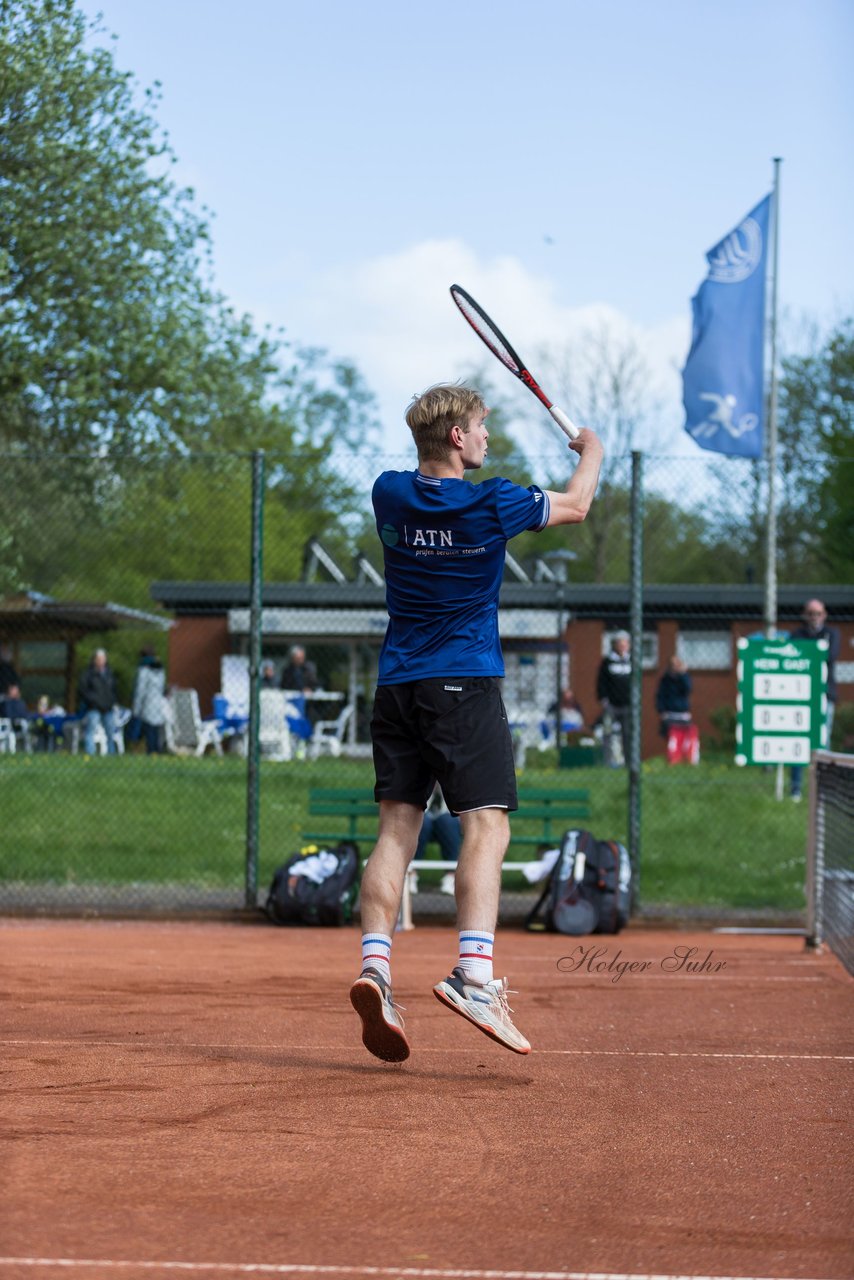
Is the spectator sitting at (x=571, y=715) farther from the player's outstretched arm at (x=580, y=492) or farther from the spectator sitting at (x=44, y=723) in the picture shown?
the player's outstretched arm at (x=580, y=492)

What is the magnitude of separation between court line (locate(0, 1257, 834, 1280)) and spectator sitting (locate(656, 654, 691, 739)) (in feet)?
45.6

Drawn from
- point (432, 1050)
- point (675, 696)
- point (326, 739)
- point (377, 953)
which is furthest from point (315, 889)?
point (675, 696)

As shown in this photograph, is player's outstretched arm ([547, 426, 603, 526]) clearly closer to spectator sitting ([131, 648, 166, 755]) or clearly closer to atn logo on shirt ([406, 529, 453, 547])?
atn logo on shirt ([406, 529, 453, 547])

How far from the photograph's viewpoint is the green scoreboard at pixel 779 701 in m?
10.5

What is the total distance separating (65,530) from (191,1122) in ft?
26.0

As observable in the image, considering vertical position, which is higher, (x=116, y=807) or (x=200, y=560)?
(x=200, y=560)

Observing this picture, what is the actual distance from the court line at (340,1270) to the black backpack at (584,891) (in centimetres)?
663

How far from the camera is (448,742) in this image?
4684mm

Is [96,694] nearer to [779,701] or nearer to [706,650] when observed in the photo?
[779,701]

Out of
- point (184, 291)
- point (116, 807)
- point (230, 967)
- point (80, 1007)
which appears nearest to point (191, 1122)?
point (80, 1007)

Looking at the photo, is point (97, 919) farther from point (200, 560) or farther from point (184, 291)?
point (200, 560)

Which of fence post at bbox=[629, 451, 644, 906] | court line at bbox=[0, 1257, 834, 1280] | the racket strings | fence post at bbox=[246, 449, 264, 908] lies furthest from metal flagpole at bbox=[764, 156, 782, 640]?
court line at bbox=[0, 1257, 834, 1280]

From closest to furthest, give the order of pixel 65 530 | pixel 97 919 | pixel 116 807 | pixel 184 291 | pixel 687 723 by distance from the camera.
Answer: pixel 97 919 < pixel 65 530 < pixel 116 807 < pixel 687 723 < pixel 184 291

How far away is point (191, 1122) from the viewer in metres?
3.82
